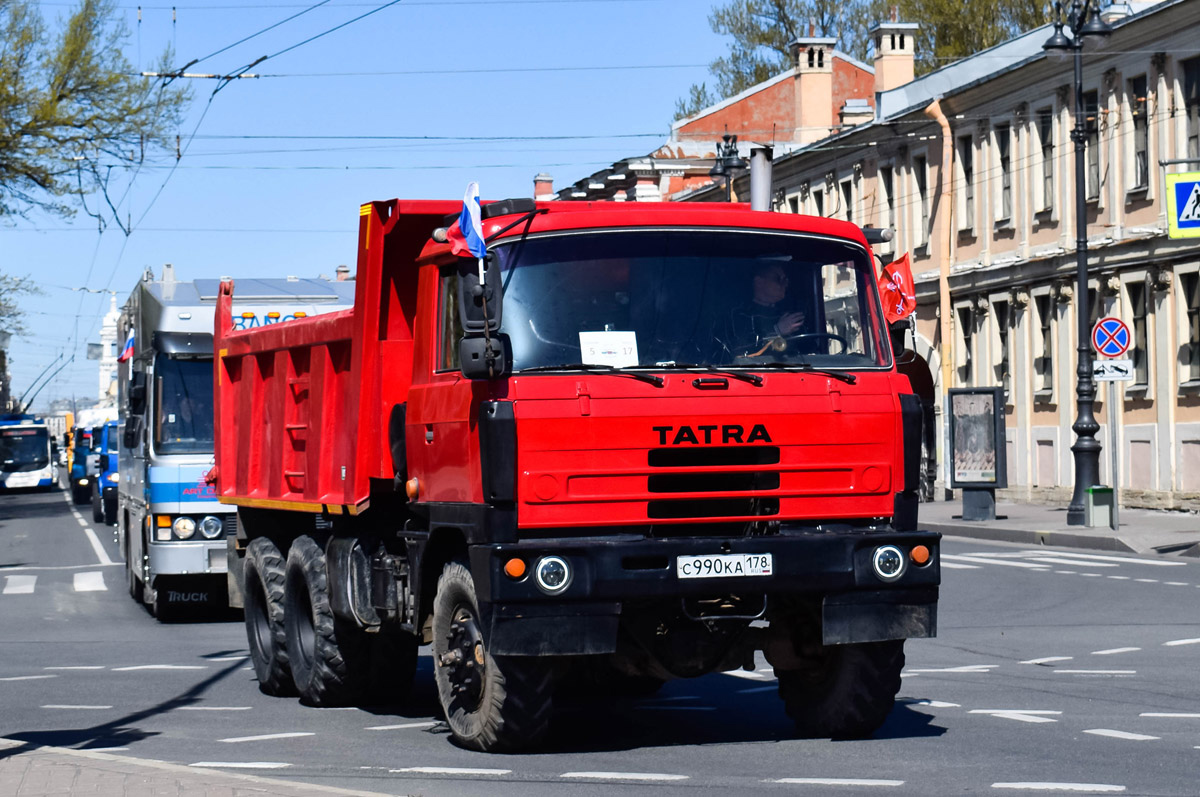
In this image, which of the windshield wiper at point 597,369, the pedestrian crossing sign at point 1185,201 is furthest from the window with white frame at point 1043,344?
the windshield wiper at point 597,369

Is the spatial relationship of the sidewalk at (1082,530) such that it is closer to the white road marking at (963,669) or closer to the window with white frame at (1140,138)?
the window with white frame at (1140,138)

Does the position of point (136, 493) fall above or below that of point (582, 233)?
below

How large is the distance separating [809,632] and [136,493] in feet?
39.4

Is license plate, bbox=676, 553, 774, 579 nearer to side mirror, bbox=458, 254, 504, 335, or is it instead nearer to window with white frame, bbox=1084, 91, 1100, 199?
side mirror, bbox=458, 254, 504, 335

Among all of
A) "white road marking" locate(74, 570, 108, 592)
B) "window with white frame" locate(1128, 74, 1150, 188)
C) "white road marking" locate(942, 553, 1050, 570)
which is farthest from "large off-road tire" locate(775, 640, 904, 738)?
"window with white frame" locate(1128, 74, 1150, 188)

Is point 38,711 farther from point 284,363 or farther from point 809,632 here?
point 809,632

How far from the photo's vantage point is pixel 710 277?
9789mm

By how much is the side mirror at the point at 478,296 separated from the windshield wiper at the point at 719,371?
843 mm

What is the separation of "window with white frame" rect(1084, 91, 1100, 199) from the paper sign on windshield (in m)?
30.9

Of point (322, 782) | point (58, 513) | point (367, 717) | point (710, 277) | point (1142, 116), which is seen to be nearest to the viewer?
point (322, 782)

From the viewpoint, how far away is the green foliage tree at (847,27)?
58.5 m

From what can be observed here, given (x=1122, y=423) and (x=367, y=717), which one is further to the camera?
(x=1122, y=423)

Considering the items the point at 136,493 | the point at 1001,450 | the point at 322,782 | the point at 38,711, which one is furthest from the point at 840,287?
the point at 1001,450

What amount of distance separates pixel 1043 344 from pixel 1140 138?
599 cm
